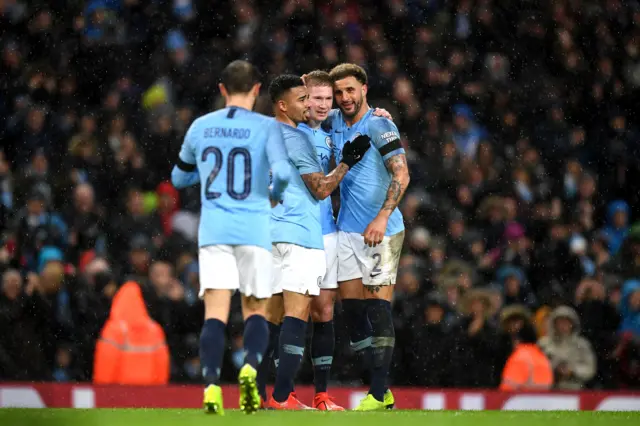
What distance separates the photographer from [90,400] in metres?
10.4

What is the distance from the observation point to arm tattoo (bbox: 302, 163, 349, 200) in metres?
7.98

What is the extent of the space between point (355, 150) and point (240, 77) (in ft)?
4.12

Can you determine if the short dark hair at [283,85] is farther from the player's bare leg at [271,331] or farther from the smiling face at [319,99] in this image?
the player's bare leg at [271,331]

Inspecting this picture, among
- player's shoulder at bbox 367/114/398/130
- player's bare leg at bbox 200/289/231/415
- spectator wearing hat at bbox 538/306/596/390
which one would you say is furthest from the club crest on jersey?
spectator wearing hat at bbox 538/306/596/390

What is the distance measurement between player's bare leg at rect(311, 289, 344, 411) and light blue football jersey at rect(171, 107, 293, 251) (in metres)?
1.47

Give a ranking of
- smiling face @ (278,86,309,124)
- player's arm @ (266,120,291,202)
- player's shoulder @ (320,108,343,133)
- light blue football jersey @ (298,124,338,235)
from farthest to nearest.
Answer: player's shoulder @ (320,108,343,133)
light blue football jersey @ (298,124,338,235)
smiling face @ (278,86,309,124)
player's arm @ (266,120,291,202)

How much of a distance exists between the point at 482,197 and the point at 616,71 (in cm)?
378

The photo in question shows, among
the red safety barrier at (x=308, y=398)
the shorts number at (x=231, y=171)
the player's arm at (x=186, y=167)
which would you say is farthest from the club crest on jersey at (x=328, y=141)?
the red safety barrier at (x=308, y=398)

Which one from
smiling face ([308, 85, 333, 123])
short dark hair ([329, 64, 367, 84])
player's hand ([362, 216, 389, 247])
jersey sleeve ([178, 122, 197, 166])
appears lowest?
player's hand ([362, 216, 389, 247])

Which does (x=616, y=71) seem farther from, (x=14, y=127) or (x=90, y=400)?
(x=90, y=400)

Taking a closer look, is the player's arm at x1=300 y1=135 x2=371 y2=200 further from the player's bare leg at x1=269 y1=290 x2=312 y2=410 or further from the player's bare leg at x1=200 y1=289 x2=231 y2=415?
the player's bare leg at x1=200 y1=289 x2=231 y2=415

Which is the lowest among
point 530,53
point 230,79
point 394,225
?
point 394,225

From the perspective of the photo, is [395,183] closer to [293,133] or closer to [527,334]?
[293,133]

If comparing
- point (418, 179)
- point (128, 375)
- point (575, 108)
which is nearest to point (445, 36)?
point (575, 108)
